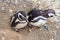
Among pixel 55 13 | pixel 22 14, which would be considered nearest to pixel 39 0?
pixel 55 13

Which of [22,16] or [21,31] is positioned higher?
[22,16]

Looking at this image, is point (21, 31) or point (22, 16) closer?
point (22, 16)

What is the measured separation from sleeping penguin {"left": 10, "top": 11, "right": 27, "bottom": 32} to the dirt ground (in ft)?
0.25

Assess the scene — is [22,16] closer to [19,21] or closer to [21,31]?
[19,21]

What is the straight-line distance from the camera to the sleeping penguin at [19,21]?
9.93 feet

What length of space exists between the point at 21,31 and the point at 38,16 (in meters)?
0.32

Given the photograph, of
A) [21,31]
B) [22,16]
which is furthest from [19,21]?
[21,31]

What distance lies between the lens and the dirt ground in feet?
9.99

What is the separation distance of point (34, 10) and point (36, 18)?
150 mm

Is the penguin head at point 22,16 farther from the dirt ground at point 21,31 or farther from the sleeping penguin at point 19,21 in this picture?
the dirt ground at point 21,31

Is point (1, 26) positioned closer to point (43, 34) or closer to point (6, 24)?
point (6, 24)

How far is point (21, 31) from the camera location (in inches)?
126

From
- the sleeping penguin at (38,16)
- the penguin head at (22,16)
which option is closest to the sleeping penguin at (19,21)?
the penguin head at (22,16)

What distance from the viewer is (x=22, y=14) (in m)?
3.05
